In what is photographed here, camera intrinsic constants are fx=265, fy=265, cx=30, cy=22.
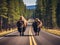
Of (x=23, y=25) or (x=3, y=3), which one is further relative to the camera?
(x=3, y=3)

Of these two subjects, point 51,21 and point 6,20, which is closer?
point 6,20

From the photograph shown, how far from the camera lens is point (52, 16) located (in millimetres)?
88750

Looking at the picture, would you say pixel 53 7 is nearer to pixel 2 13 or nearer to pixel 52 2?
pixel 52 2

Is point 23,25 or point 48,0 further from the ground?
point 48,0

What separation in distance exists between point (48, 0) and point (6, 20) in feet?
63.4

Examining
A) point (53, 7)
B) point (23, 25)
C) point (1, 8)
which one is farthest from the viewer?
point (53, 7)

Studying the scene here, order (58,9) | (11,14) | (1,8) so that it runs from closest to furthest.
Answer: (1,8), (11,14), (58,9)

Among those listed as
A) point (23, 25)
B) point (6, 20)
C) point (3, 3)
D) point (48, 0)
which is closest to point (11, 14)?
point (6, 20)

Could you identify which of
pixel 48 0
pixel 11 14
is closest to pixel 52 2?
pixel 48 0

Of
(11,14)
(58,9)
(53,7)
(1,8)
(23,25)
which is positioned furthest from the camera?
(53,7)

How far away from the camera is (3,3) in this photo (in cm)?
6291

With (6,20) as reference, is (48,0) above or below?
above

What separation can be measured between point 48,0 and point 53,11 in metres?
4.06

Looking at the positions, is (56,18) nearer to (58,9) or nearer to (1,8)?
(58,9)
